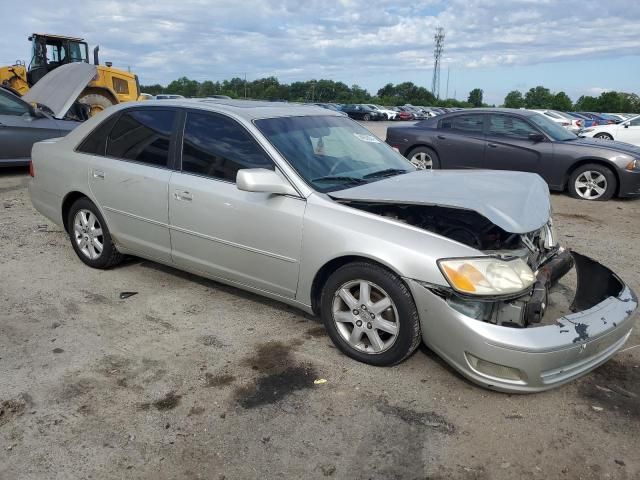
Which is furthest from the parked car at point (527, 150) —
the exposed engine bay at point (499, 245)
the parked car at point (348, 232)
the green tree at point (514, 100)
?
the green tree at point (514, 100)

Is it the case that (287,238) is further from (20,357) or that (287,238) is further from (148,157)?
(20,357)

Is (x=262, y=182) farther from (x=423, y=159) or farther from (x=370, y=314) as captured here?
(x=423, y=159)

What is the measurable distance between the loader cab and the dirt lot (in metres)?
12.9

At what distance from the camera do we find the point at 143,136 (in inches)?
179

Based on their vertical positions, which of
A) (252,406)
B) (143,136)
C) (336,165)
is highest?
(143,136)

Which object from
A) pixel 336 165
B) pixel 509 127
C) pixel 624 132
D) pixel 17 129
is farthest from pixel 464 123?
pixel 624 132

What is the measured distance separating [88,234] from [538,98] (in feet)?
230

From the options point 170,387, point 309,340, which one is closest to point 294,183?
point 309,340

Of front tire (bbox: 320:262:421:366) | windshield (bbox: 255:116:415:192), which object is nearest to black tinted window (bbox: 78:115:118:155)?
windshield (bbox: 255:116:415:192)

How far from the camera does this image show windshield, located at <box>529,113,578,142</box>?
9.45 meters

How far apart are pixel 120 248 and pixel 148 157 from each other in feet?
3.00

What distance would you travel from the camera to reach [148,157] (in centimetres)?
446

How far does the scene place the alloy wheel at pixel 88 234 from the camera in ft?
16.3

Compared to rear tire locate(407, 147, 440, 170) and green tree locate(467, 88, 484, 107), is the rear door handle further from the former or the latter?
green tree locate(467, 88, 484, 107)
